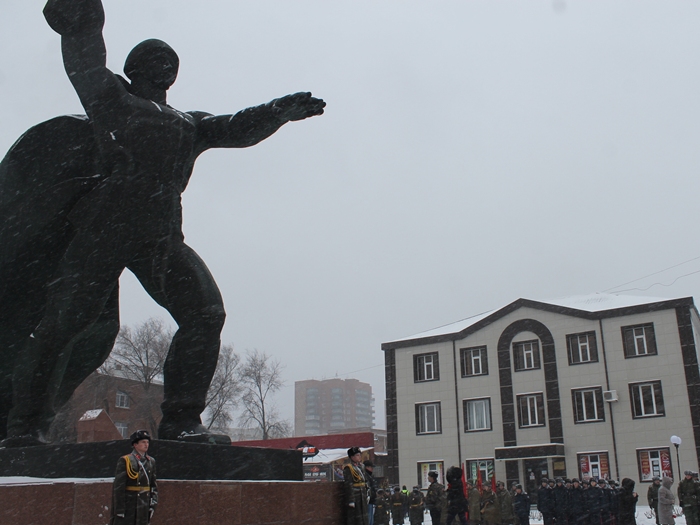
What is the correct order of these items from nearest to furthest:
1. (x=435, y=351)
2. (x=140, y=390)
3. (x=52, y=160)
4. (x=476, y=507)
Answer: (x=52, y=160) → (x=476, y=507) → (x=435, y=351) → (x=140, y=390)

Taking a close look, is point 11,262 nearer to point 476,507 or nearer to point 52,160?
point 52,160

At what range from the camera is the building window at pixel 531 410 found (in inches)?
1235

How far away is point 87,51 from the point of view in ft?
12.3

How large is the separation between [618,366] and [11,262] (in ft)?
96.2

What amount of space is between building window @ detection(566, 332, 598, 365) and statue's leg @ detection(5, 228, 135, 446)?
29.6 m

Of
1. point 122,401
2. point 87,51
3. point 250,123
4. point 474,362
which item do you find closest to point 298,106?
point 250,123

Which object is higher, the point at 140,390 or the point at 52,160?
the point at 140,390

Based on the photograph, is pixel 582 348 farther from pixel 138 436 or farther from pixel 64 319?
pixel 138 436

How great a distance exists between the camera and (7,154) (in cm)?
404

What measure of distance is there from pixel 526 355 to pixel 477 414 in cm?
355

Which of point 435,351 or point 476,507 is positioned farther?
point 435,351

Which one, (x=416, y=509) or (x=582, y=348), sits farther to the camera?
(x=582, y=348)

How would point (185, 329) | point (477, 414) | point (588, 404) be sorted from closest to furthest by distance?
point (185, 329), point (588, 404), point (477, 414)

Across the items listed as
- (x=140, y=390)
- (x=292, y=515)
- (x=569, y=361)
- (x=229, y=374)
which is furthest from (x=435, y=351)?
(x=292, y=515)
